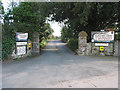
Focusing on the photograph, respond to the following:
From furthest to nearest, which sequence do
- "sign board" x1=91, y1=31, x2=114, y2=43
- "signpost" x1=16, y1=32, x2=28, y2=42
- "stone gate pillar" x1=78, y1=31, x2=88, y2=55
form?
"stone gate pillar" x1=78, y1=31, x2=88, y2=55 → "sign board" x1=91, y1=31, x2=114, y2=43 → "signpost" x1=16, y1=32, x2=28, y2=42

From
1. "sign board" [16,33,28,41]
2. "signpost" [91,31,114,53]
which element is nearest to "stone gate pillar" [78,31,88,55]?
"signpost" [91,31,114,53]

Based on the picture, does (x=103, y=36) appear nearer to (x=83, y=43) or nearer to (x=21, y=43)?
(x=83, y=43)

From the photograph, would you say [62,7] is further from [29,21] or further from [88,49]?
[88,49]

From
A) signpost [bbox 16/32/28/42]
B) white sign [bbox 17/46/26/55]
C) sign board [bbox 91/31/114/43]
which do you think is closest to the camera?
signpost [bbox 16/32/28/42]

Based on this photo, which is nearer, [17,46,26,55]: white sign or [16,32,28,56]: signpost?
[16,32,28,56]: signpost

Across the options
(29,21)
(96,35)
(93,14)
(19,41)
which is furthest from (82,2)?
(19,41)

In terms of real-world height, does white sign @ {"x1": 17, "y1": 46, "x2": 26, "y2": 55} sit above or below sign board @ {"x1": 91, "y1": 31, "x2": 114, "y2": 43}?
below

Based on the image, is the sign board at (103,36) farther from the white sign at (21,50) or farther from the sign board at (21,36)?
the white sign at (21,50)

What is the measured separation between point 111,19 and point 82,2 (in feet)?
15.7

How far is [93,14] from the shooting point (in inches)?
473

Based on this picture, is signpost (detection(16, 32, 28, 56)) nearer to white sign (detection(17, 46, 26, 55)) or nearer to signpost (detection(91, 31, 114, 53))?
white sign (detection(17, 46, 26, 55))

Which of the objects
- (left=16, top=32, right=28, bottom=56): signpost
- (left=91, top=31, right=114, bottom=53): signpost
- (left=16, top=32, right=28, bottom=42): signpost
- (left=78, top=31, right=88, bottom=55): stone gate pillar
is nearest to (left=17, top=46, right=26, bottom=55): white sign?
(left=16, top=32, right=28, bottom=56): signpost

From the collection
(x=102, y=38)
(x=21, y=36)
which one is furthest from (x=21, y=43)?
(x=102, y=38)

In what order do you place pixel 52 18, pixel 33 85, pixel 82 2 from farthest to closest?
pixel 52 18, pixel 82 2, pixel 33 85
